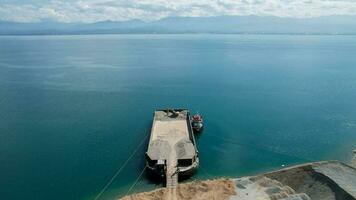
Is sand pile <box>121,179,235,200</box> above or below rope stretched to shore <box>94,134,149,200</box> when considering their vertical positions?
above

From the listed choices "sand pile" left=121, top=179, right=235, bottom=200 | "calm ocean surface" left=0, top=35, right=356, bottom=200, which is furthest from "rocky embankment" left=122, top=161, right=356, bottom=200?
"calm ocean surface" left=0, top=35, right=356, bottom=200

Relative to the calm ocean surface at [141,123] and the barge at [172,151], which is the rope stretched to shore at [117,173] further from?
the barge at [172,151]

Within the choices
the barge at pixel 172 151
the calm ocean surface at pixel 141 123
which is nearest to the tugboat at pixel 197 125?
the barge at pixel 172 151

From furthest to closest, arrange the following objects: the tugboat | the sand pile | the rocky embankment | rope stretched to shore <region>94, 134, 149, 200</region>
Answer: the tugboat, rope stretched to shore <region>94, 134, 149, 200</region>, the sand pile, the rocky embankment

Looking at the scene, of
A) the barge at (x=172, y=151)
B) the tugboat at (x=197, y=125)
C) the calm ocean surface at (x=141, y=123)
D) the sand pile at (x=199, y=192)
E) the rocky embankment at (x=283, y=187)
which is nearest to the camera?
the rocky embankment at (x=283, y=187)

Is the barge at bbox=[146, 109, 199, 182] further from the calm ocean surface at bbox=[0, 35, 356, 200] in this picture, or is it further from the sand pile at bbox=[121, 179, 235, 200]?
the sand pile at bbox=[121, 179, 235, 200]

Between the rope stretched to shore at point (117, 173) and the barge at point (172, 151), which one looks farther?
the barge at point (172, 151)

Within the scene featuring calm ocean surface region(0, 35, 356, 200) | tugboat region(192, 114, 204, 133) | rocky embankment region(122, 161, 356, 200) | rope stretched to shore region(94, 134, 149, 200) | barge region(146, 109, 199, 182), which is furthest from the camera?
tugboat region(192, 114, 204, 133)

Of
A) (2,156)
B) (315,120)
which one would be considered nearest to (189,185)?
(2,156)

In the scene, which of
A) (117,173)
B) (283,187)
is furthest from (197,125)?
(283,187)
